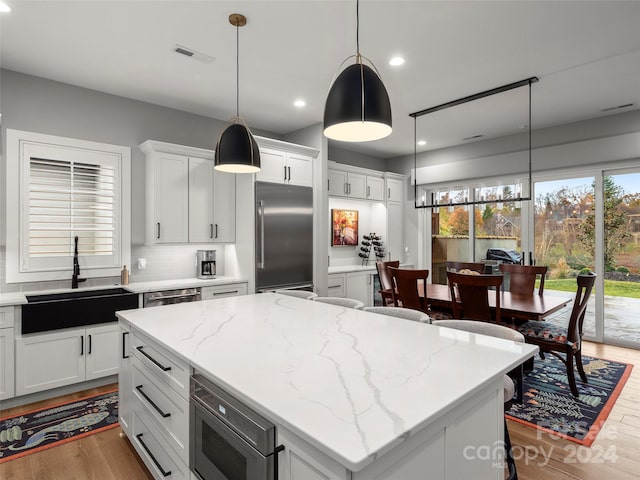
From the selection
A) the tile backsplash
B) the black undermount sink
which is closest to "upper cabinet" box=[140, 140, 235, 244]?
the tile backsplash

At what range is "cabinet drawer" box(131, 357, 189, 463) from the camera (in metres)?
1.56

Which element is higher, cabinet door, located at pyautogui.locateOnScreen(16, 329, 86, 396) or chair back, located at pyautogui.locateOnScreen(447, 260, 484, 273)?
chair back, located at pyautogui.locateOnScreen(447, 260, 484, 273)

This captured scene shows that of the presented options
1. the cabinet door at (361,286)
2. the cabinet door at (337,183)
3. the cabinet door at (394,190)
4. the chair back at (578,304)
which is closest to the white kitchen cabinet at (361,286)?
the cabinet door at (361,286)

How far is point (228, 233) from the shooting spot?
171 inches

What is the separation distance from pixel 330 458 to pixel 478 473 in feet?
2.52

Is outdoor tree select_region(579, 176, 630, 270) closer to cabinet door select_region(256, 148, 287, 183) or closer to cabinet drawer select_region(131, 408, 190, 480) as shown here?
cabinet door select_region(256, 148, 287, 183)

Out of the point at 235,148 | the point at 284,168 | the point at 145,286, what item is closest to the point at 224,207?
the point at 284,168

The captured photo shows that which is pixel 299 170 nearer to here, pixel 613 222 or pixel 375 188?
pixel 375 188

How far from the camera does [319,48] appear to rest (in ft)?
9.53

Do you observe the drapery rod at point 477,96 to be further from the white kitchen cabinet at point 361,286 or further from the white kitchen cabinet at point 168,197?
the white kitchen cabinet at point 168,197

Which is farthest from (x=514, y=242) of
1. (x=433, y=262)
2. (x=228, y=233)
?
(x=228, y=233)

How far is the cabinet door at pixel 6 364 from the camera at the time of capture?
9.32 ft

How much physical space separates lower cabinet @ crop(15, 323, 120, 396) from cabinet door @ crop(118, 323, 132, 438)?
1.11 metres

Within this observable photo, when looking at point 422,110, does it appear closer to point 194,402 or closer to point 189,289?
point 189,289
